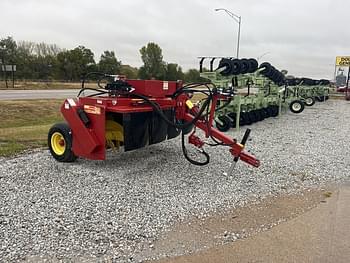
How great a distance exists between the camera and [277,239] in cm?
336

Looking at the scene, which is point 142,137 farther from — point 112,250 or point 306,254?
point 306,254

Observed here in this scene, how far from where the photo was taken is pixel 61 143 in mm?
5801

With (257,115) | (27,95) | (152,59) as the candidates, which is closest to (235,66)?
(257,115)

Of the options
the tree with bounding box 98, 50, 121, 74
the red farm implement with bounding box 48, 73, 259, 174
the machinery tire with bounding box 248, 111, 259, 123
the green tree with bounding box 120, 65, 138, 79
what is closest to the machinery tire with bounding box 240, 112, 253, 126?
the machinery tire with bounding box 248, 111, 259, 123

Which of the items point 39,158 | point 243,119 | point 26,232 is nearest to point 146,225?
point 26,232

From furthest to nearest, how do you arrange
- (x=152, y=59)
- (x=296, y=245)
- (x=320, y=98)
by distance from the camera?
(x=152, y=59), (x=320, y=98), (x=296, y=245)

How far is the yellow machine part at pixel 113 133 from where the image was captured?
5711 millimetres

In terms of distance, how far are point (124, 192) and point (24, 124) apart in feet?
30.9

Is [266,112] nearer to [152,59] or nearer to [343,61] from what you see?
[343,61]

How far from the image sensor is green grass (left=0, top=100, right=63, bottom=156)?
7.14 m

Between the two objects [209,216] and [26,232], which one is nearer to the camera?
[26,232]

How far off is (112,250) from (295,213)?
230 centimetres

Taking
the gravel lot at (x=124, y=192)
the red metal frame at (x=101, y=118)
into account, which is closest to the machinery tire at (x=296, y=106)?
the gravel lot at (x=124, y=192)

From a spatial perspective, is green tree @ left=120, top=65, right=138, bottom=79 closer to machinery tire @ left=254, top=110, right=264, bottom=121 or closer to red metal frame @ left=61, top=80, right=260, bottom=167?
machinery tire @ left=254, top=110, right=264, bottom=121
